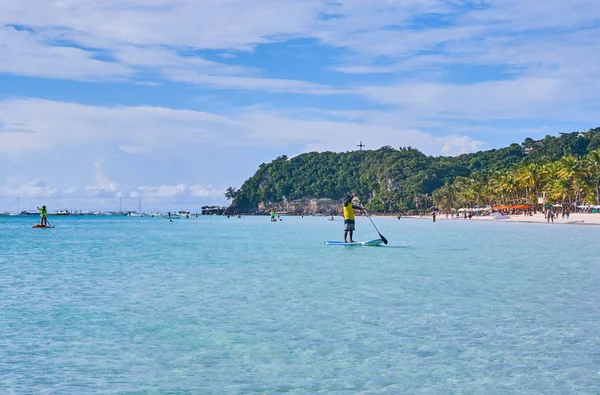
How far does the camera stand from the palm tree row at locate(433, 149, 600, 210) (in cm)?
11138

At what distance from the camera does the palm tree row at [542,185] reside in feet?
365

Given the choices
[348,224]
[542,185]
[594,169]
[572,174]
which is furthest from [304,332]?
[542,185]

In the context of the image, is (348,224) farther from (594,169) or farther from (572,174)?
(572,174)

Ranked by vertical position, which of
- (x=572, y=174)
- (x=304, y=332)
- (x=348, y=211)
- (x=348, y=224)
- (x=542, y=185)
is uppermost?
(x=572, y=174)

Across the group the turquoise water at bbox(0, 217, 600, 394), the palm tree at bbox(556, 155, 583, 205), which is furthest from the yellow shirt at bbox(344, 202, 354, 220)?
the palm tree at bbox(556, 155, 583, 205)

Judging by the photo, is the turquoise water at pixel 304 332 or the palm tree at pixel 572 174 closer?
the turquoise water at pixel 304 332

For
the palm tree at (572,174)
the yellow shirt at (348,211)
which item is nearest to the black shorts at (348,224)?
the yellow shirt at (348,211)

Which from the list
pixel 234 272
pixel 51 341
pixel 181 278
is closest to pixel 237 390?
pixel 51 341

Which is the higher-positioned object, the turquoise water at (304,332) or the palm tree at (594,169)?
the palm tree at (594,169)

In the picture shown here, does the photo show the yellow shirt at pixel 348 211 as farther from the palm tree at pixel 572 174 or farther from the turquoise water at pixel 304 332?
the palm tree at pixel 572 174

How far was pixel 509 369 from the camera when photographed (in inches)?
395

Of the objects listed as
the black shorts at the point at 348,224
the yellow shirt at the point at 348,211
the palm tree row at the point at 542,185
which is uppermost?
the palm tree row at the point at 542,185

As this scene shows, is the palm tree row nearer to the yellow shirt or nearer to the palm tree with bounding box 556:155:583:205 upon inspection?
the palm tree with bounding box 556:155:583:205

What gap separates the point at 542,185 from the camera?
13375 centimetres
